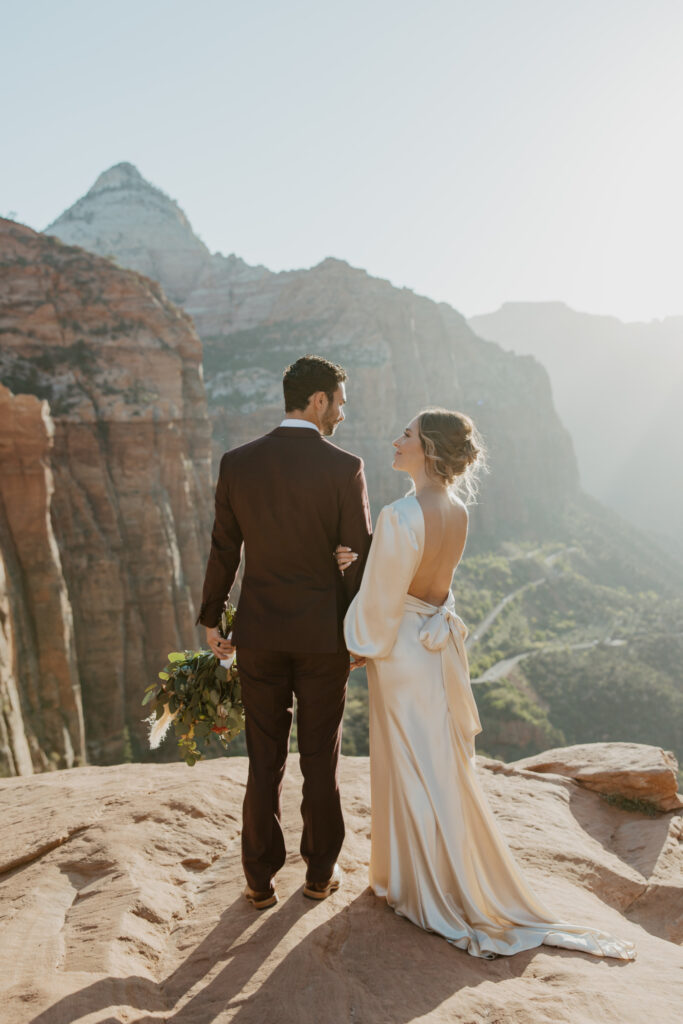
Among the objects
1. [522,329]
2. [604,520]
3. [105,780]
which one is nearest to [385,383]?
[604,520]

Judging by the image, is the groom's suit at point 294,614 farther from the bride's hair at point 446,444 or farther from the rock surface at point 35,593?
the rock surface at point 35,593

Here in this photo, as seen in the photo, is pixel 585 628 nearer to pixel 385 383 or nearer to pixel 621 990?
pixel 385 383

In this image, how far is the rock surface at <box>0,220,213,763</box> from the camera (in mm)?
19734

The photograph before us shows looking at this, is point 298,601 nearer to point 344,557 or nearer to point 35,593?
point 344,557

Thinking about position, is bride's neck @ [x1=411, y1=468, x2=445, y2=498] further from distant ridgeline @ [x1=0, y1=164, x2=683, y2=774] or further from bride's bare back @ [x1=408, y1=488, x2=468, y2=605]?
distant ridgeline @ [x1=0, y1=164, x2=683, y2=774]

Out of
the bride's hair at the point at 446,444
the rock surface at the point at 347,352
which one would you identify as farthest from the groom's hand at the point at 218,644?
the rock surface at the point at 347,352

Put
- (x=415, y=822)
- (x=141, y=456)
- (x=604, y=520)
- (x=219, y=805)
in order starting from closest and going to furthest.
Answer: (x=415, y=822) < (x=219, y=805) < (x=141, y=456) < (x=604, y=520)

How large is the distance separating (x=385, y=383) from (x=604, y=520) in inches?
1413

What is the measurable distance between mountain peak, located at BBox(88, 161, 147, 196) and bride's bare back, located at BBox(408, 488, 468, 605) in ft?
325

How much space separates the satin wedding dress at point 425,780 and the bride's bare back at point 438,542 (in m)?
0.05

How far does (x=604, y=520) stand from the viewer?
8225cm

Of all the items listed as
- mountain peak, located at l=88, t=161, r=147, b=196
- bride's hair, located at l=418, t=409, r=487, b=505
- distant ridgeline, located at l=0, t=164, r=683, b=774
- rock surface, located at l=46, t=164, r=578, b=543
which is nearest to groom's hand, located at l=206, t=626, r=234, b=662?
bride's hair, located at l=418, t=409, r=487, b=505

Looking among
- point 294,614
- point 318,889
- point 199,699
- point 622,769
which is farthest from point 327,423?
point 622,769

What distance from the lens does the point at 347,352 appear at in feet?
217
